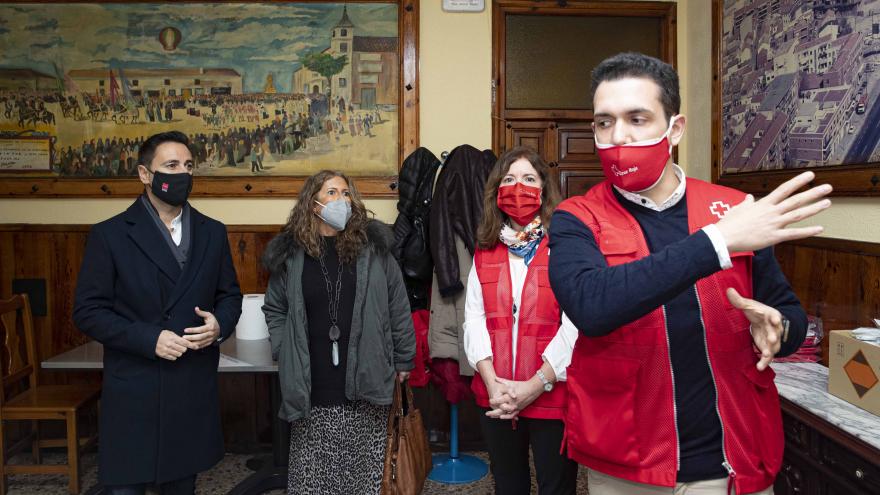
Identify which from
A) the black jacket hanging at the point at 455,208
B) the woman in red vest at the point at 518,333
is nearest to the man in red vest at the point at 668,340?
the woman in red vest at the point at 518,333

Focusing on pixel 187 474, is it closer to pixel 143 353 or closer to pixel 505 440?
pixel 143 353

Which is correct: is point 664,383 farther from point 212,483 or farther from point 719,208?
point 212,483

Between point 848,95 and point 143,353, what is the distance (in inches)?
106

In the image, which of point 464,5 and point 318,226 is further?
point 464,5

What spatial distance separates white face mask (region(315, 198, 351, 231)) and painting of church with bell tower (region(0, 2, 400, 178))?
1433 millimetres

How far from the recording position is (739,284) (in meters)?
→ 1.20

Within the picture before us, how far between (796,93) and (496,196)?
55.0 inches

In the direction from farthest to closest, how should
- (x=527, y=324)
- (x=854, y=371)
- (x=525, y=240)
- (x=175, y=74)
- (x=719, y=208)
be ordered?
(x=175, y=74), (x=525, y=240), (x=527, y=324), (x=854, y=371), (x=719, y=208)

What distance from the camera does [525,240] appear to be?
7.36 ft

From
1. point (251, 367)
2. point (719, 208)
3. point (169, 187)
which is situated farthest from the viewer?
point (251, 367)

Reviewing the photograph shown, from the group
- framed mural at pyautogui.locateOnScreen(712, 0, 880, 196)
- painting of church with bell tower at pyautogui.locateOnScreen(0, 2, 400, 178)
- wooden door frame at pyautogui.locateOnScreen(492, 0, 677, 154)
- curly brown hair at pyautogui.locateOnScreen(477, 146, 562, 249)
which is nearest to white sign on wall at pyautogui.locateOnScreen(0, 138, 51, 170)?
painting of church with bell tower at pyautogui.locateOnScreen(0, 2, 400, 178)

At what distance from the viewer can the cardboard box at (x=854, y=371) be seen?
1.89 metres

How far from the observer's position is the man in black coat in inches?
88.3

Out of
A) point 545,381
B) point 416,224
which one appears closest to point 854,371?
point 545,381
